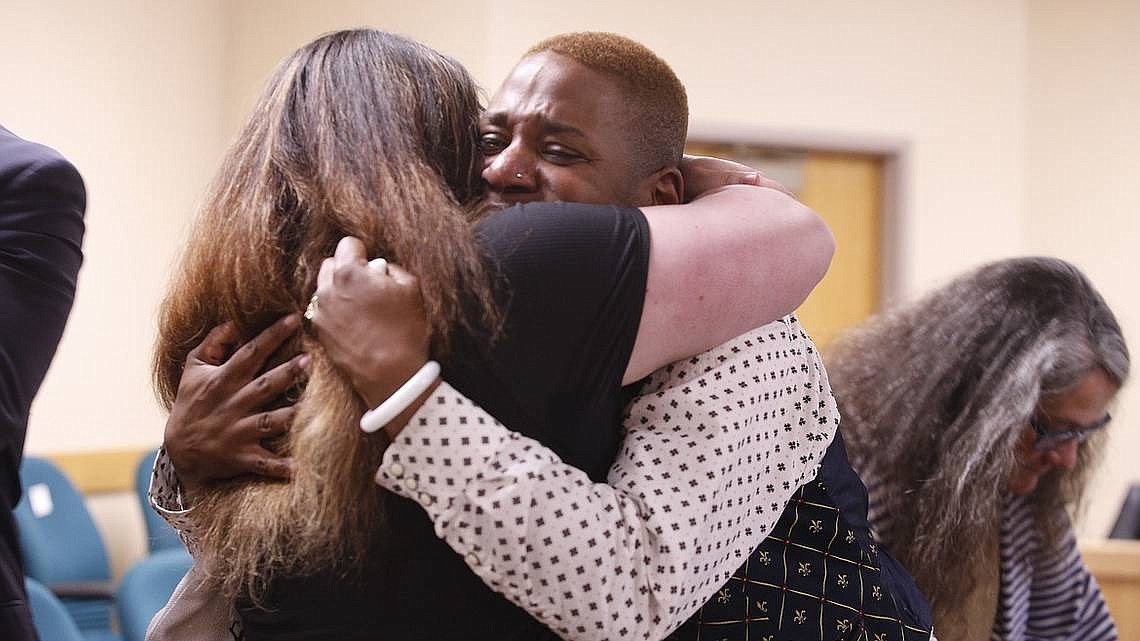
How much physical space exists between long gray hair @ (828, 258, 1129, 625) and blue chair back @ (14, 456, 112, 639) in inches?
138

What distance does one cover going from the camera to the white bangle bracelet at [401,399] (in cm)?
114

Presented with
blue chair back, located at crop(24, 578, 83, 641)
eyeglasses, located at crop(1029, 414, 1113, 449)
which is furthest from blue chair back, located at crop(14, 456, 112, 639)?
eyeglasses, located at crop(1029, 414, 1113, 449)

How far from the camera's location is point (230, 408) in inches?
51.5

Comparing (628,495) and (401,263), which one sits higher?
(401,263)

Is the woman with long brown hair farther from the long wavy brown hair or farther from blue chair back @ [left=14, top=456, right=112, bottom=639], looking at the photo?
blue chair back @ [left=14, top=456, right=112, bottom=639]

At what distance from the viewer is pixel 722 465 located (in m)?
1.24

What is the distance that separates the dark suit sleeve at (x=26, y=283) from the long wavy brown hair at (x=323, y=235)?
36cm

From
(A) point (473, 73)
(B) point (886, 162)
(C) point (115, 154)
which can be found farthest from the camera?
(B) point (886, 162)

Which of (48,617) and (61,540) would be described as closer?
(48,617)

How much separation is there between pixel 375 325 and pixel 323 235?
0.13 metres

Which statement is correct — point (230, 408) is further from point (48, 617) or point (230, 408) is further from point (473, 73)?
point (473, 73)

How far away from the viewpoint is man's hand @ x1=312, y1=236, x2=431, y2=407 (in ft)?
3.79

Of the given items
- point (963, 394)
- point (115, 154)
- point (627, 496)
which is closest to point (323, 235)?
point (627, 496)

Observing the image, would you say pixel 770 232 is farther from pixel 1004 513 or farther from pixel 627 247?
pixel 1004 513
